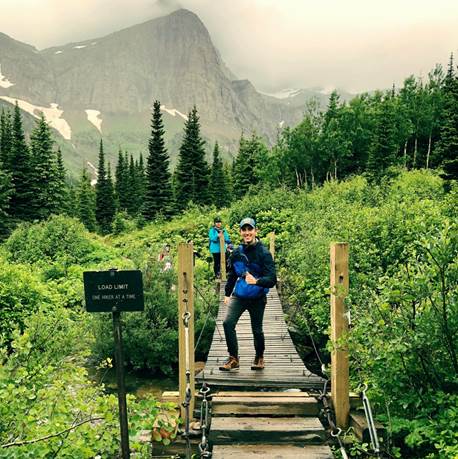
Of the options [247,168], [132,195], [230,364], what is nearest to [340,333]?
[230,364]

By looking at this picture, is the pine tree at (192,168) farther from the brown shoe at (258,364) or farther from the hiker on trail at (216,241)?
the brown shoe at (258,364)

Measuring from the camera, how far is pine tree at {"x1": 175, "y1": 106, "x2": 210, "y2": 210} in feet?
147

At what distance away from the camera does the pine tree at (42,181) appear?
3566cm

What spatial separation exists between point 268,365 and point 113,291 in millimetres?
3457

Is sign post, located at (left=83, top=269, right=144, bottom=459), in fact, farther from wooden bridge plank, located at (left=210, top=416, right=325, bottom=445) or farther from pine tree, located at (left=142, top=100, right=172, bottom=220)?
pine tree, located at (left=142, top=100, right=172, bottom=220)

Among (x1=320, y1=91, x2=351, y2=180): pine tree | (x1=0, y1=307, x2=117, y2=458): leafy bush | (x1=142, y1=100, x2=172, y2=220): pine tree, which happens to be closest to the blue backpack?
(x1=0, y1=307, x2=117, y2=458): leafy bush

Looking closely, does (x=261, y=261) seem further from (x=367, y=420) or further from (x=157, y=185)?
(x=157, y=185)

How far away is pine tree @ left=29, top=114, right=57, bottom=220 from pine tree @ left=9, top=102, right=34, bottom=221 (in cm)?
27

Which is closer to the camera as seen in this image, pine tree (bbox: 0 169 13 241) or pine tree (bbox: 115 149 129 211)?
pine tree (bbox: 0 169 13 241)

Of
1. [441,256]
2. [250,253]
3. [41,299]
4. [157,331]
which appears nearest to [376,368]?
[441,256]

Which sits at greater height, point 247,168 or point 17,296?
point 247,168

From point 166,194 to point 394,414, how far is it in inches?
1529

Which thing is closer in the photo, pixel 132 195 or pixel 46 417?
pixel 46 417

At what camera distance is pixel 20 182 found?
117 feet
